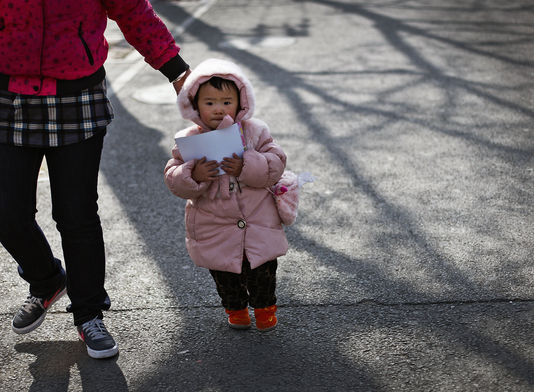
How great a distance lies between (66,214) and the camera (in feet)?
9.93

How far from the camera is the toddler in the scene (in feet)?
9.73

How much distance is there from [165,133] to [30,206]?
350cm

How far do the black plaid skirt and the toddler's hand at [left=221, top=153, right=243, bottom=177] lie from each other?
0.57 meters

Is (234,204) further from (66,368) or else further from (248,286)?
(66,368)

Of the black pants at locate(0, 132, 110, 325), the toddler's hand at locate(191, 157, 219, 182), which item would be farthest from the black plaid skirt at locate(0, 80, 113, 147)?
the toddler's hand at locate(191, 157, 219, 182)

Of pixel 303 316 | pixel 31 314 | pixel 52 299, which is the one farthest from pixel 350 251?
pixel 31 314

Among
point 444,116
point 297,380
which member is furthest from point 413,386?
point 444,116

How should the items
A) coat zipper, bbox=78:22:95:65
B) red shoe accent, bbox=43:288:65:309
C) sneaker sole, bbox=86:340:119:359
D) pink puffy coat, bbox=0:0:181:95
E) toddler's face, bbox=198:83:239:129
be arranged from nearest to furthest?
pink puffy coat, bbox=0:0:181:95 → coat zipper, bbox=78:22:95:65 → toddler's face, bbox=198:83:239:129 → sneaker sole, bbox=86:340:119:359 → red shoe accent, bbox=43:288:65:309

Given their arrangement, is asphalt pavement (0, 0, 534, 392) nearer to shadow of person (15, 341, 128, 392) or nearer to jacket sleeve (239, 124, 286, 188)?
shadow of person (15, 341, 128, 392)

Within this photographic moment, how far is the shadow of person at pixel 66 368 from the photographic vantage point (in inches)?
116

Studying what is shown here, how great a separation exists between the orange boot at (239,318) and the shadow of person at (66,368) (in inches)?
21.0

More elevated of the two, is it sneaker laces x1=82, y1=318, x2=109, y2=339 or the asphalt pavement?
sneaker laces x1=82, y1=318, x2=109, y2=339

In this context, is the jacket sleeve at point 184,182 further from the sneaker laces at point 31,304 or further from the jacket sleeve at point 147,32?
the sneaker laces at point 31,304

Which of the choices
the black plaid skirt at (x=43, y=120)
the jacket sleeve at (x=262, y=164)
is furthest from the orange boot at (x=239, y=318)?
the black plaid skirt at (x=43, y=120)
